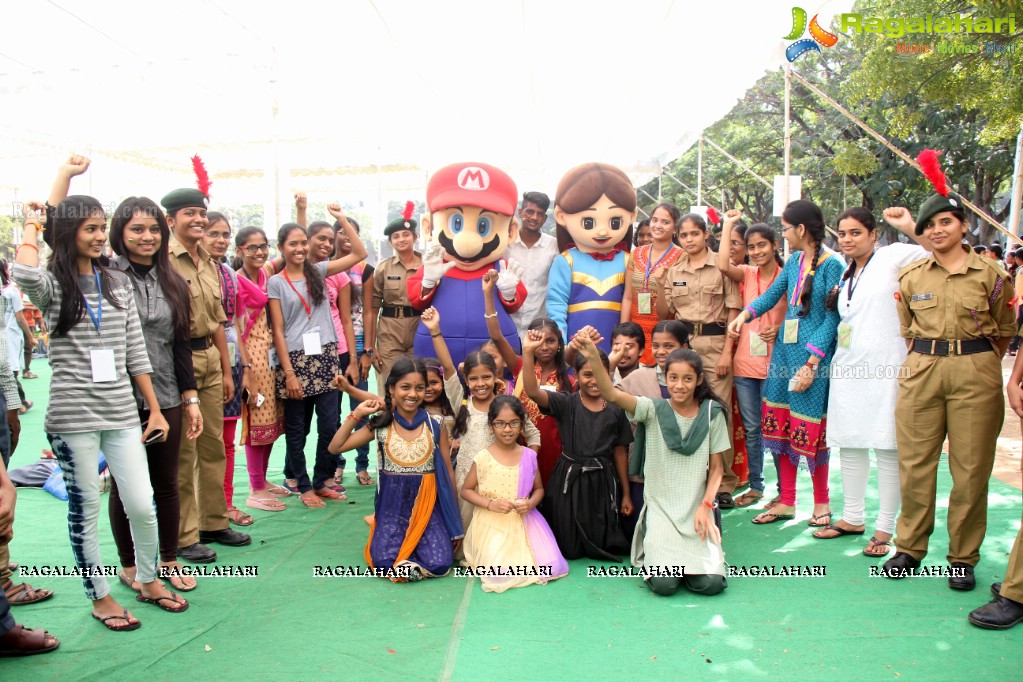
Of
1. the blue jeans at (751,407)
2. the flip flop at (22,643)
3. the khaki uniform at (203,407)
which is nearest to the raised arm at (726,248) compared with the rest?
the blue jeans at (751,407)

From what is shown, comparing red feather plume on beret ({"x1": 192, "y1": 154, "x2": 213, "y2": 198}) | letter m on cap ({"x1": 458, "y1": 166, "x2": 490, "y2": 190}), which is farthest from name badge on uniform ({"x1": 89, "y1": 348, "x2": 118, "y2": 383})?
letter m on cap ({"x1": 458, "y1": 166, "x2": 490, "y2": 190})

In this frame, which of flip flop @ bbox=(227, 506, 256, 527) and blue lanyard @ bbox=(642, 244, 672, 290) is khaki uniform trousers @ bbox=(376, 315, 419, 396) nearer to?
flip flop @ bbox=(227, 506, 256, 527)

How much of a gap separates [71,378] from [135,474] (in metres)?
0.44

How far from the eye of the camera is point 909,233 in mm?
3584

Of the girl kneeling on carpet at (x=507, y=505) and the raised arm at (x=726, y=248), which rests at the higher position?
the raised arm at (x=726, y=248)

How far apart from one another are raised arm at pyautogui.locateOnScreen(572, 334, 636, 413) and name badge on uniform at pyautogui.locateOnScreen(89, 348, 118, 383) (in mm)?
1796

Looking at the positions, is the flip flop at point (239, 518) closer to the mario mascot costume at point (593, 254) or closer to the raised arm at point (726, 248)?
the mario mascot costume at point (593, 254)

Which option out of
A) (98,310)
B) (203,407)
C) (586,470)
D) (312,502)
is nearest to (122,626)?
(203,407)

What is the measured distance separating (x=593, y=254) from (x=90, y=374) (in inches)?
110

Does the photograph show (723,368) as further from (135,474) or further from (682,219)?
(135,474)

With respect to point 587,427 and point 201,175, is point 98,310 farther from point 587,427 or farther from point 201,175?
point 587,427

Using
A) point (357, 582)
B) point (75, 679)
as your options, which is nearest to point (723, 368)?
point (357, 582)

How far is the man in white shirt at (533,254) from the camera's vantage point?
482 centimetres

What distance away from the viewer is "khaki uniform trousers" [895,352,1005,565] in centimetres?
328
